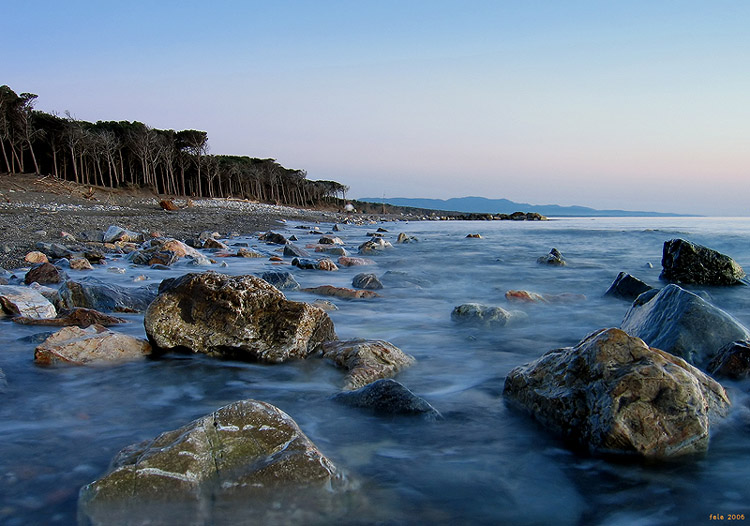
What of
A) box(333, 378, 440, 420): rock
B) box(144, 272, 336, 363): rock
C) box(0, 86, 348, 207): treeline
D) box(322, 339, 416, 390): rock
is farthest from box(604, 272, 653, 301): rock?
box(0, 86, 348, 207): treeline

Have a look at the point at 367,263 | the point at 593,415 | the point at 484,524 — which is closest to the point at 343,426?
the point at 484,524

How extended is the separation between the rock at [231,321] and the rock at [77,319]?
1032 mm

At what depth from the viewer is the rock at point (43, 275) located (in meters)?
6.04

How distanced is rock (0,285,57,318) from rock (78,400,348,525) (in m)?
3.15

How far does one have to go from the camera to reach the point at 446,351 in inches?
162

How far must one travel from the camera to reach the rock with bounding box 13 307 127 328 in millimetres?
4254

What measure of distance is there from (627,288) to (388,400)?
5.29m

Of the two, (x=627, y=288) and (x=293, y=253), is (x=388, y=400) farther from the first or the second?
(x=293, y=253)

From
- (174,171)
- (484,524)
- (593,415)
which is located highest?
(174,171)

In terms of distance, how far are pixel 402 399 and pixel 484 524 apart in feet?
3.12

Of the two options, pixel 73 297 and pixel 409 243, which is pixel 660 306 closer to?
pixel 73 297

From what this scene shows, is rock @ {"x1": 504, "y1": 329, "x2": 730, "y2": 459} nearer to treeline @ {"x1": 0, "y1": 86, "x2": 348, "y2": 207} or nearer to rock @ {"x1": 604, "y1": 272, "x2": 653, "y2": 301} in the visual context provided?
rock @ {"x1": 604, "y1": 272, "x2": 653, "y2": 301}

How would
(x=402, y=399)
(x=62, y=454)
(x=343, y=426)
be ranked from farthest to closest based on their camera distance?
(x=402, y=399)
(x=343, y=426)
(x=62, y=454)

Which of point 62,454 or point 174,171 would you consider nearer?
point 62,454
